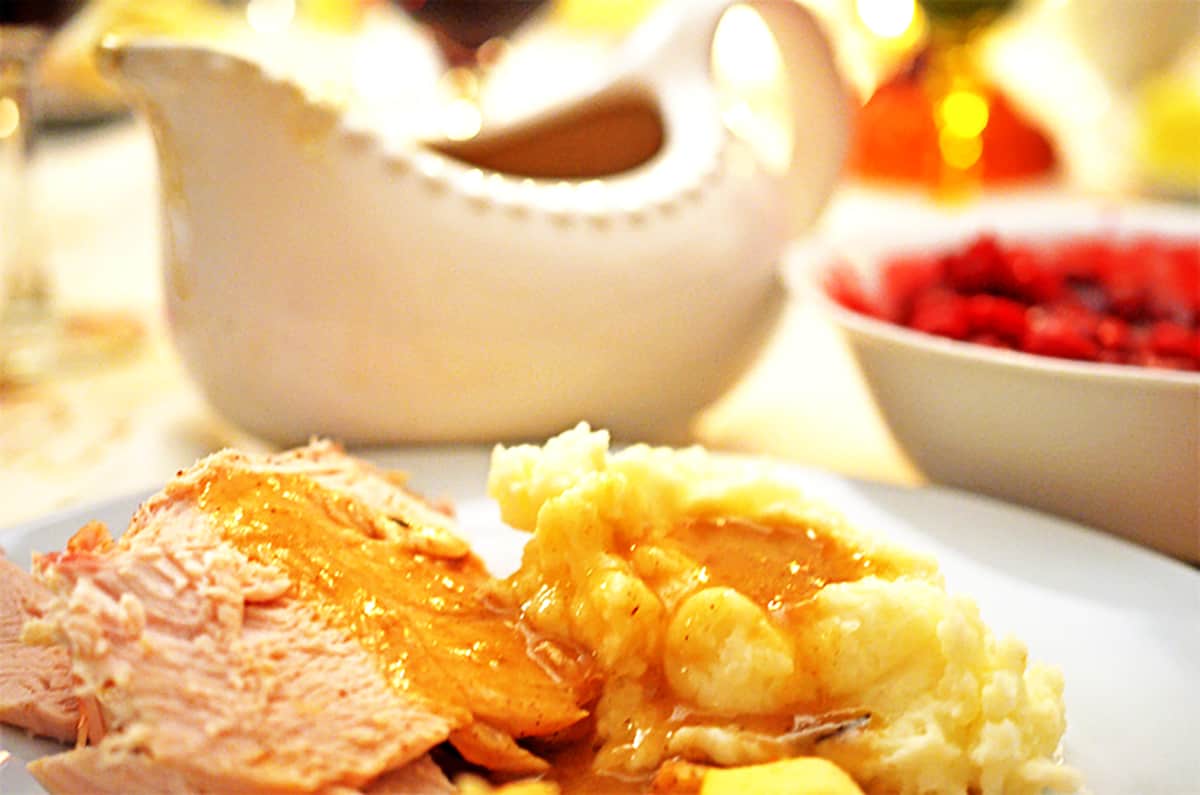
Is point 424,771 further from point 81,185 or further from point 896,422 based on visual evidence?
point 81,185

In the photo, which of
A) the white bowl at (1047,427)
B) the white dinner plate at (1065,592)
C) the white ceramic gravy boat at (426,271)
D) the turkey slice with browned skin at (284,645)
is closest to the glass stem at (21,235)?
the white ceramic gravy boat at (426,271)

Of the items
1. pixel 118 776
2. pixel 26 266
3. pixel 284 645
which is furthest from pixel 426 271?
pixel 26 266

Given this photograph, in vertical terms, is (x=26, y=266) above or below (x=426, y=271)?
below

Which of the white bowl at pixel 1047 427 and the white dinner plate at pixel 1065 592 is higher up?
the white bowl at pixel 1047 427

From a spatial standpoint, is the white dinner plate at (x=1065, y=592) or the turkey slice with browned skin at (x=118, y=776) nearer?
the turkey slice with browned skin at (x=118, y=776)

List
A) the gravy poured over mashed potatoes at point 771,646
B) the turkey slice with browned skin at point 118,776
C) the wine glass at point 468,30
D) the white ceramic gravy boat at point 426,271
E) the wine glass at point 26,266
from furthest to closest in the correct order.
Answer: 1. the wine glass at point 468,30
2. the wine glass at point 26,266
3. the white ceramic gravy boat at point 426,271
4. the gravy poured over mashed potatoes at point 771,646
5. the turkey slice with browned skin at point 118,776

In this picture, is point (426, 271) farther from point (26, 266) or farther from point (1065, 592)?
point (26, 266)

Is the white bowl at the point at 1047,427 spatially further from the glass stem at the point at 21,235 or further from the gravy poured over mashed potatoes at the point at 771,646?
the glass stem at the point at 21,235
